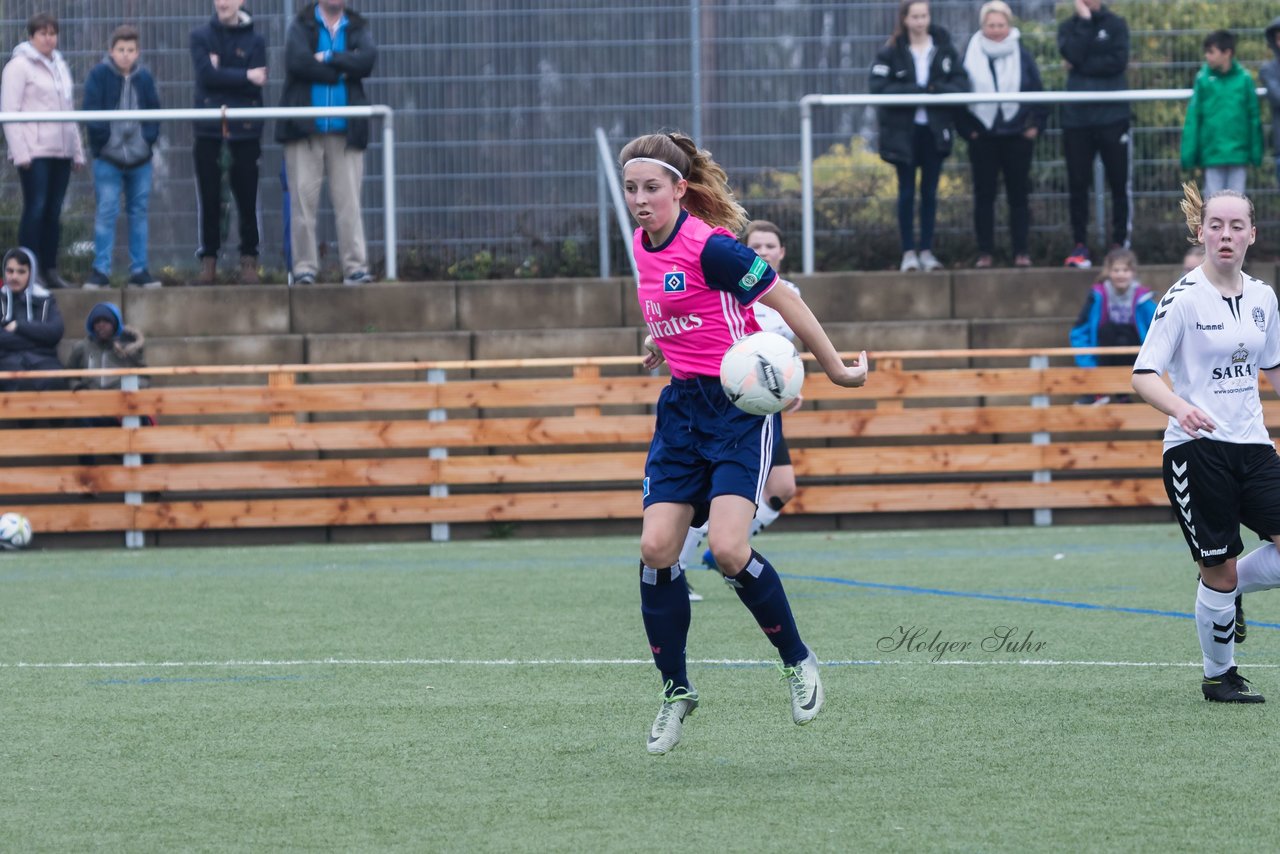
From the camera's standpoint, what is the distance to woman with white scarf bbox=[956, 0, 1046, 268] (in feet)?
47.2

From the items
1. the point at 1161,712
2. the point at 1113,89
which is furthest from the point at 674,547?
the point at 1113,89

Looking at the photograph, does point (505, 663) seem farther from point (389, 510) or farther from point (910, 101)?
point (910, 101)

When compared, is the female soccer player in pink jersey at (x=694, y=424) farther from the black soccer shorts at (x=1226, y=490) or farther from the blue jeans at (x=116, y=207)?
the blue jeans at (x=116, y=207)

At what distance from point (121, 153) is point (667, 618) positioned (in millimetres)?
9790

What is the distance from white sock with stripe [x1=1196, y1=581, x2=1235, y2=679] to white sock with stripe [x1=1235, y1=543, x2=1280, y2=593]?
0.13m

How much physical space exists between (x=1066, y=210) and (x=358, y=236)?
565cm

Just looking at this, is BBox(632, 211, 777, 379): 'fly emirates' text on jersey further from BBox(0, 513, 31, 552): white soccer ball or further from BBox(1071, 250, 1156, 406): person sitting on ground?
BBox(0, 513, 31, 552): white soccer ball

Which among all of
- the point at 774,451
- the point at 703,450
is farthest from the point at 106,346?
the point at 703,450

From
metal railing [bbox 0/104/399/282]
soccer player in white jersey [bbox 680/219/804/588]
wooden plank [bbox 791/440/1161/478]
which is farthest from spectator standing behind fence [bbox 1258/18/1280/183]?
metal railing [bbox 0/104/399/282]

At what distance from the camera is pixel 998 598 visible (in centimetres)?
947

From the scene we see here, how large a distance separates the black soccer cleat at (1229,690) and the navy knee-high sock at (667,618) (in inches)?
76.3

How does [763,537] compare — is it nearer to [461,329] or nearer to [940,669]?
[461,329]

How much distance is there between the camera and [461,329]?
14.3m

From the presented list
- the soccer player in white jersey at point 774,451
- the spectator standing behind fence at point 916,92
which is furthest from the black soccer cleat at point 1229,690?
the spectator standing behind fence at point 916,92
